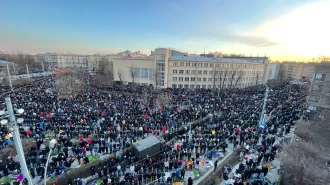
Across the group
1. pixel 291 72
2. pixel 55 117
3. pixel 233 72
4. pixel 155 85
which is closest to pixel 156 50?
pixel 155 85

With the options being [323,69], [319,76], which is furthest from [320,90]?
[323,69]

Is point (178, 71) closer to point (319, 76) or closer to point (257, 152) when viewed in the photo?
point (319, 76)

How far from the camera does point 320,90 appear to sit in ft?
72.8

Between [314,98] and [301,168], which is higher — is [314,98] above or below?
above

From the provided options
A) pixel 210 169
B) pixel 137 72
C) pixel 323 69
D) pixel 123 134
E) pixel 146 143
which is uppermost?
pixel 323 69

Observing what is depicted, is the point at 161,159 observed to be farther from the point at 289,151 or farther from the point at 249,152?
the point at 289,151

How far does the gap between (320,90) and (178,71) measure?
88.4 feet

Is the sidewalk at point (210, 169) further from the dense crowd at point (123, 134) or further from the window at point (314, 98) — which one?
the window at point (314, 98)

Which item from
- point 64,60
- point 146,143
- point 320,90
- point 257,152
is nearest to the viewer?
point 146,143

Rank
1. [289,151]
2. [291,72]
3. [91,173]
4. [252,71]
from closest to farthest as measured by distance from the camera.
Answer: [289,151]
[91,173]
[252,71]
[291,72]

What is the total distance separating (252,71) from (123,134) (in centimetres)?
4876

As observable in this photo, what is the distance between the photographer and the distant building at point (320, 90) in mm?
21534

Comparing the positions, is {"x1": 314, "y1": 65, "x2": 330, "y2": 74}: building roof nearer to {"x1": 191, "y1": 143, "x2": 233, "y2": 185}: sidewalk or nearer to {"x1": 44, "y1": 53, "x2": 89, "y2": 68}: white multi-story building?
{"x1": 191, "y1": 143, "x2": 233, "y2": 185}: sidewalk

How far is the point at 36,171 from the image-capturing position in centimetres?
1020
